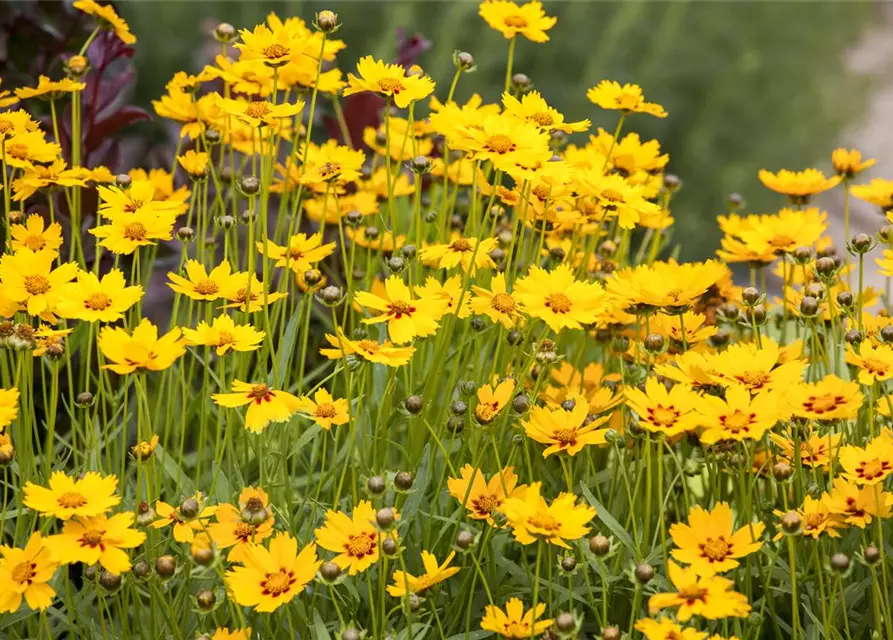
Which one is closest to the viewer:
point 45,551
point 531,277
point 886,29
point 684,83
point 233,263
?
point 45,551

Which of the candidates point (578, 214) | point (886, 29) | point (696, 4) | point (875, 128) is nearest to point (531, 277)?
point (578, 214)

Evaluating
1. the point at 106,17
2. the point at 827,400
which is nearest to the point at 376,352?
the point at 827,400

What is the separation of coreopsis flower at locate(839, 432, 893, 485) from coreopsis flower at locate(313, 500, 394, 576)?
1.41 feet

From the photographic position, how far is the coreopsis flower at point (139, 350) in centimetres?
98

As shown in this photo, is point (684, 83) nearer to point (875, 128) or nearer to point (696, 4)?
point (696, 4)

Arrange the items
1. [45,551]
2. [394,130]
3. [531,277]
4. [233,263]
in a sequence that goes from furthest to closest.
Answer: [394,130] → [233,263] → [531,277] → [45,551]

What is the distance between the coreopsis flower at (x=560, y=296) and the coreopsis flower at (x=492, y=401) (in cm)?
10

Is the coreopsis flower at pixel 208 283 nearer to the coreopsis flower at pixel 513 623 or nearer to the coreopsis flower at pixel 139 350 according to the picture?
the coreopsis flower at pixel 139 350

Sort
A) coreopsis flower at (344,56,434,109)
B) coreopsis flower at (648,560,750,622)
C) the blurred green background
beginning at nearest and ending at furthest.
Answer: coreopsis flower at (648,560,750,622), coreopsis flower at (344,56,434,109), the blurred green background

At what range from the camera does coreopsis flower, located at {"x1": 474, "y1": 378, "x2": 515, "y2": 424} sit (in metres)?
1.16

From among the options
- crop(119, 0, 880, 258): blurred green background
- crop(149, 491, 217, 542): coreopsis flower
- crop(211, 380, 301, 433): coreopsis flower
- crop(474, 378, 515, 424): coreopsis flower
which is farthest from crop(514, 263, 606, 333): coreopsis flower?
crop(119, 0, 880, 258): blurred green background

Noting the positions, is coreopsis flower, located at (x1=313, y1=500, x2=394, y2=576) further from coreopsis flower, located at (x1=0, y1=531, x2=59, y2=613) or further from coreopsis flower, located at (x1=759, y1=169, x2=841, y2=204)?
coreopsis flower, located at (x1=759, y1=169, x2=841, y2=204)

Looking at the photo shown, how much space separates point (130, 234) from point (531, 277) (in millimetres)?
416

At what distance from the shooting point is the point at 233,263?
1510 millimetres
